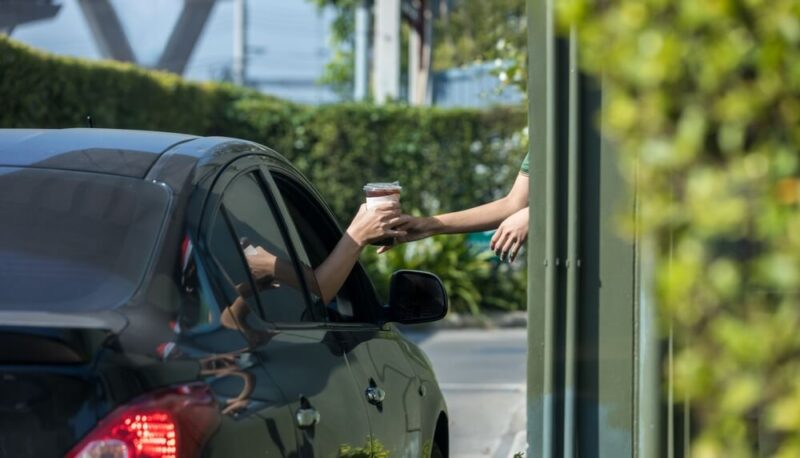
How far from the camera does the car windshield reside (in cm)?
282

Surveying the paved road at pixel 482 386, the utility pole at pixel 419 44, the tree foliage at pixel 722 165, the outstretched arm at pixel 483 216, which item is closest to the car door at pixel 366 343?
the outstretched arm at pixel 483 216

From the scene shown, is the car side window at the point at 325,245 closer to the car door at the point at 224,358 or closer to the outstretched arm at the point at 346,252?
the outstretched arm at the point at 346,252

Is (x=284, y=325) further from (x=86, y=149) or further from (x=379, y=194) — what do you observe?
(x=379, y=194)

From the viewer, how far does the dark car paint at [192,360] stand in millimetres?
2504

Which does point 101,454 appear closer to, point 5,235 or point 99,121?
point 5,235

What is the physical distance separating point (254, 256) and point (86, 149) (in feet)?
Result: 1.78

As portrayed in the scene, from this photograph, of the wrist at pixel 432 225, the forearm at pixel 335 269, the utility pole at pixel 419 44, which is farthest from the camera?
the utility pole at pixel 419 44

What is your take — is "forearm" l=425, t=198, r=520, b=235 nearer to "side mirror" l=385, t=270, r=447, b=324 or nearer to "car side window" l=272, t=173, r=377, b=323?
"car side window" l=272, t=173, r=377, b=323

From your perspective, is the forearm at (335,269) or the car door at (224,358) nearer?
the car door at (224,358)

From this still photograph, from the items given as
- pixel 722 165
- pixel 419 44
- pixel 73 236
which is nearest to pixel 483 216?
pixel 73 236

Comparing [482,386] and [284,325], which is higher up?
[284,325]

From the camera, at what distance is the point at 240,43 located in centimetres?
3922

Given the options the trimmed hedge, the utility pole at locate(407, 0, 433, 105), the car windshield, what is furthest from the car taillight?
the utility pole at locate(407, 0, 433, 105)

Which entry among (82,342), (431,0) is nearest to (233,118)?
(431,0)
